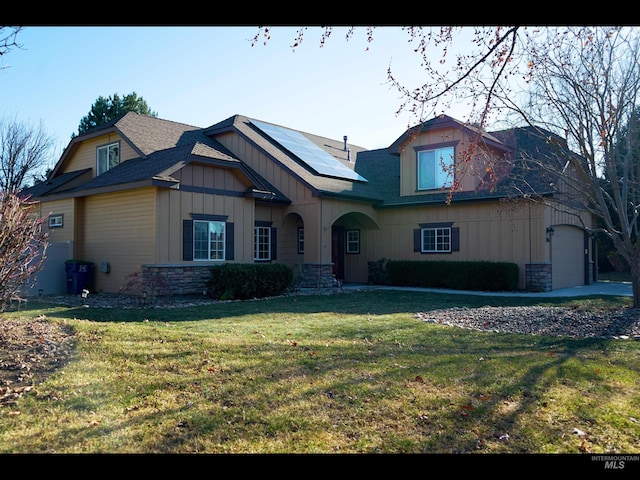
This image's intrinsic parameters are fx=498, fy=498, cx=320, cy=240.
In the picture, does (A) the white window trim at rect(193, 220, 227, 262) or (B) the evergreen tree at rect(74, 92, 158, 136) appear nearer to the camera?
(A) the white window trim at rect(193, 220, 227, 262)

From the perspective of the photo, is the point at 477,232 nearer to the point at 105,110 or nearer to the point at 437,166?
the point at 437,166

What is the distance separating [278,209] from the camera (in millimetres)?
19031

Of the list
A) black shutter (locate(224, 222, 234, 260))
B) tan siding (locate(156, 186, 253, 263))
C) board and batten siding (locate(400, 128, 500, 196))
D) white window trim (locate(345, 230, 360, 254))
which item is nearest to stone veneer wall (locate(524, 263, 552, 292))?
board and batten siding (locate(400, 128, 500, 196))

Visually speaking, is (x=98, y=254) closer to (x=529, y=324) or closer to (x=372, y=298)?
(x=372, y=298)

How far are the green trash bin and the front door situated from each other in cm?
991

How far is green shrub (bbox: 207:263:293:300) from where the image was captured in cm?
1403

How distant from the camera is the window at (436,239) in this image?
19.2m

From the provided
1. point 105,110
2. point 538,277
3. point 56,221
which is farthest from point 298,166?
point 105,110

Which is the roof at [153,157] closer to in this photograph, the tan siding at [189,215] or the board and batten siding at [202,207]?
the board and batten siding at [202,207]

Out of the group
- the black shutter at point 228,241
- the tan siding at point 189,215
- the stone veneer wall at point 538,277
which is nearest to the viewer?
the tan siding at point 189,215

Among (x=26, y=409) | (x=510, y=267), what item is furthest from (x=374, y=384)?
(x=510, y=267)

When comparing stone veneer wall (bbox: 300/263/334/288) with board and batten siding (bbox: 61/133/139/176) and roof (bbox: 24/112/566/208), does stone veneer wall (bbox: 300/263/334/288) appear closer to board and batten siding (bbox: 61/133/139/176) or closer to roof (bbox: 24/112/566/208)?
roof (bbox: 24/112/566/208)

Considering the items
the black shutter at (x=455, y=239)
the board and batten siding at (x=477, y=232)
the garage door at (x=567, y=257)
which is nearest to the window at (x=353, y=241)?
the board and batten siding at (x=477, y=232)

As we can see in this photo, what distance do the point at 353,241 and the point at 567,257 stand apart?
8.52 meters
